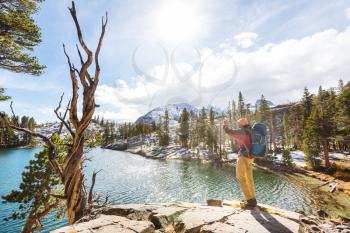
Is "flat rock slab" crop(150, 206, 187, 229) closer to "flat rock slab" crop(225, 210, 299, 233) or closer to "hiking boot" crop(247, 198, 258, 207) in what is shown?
"flat rock slab" crop(225, 210, 299, 233)

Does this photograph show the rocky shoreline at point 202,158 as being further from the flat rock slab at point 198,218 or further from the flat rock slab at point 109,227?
the flat rock slab at point 109,227

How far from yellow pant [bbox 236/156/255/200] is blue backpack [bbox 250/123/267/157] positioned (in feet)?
1.18

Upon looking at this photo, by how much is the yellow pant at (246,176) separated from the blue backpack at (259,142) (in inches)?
14.2

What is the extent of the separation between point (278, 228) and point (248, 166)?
8.18ft

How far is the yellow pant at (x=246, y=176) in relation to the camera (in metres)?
7.95

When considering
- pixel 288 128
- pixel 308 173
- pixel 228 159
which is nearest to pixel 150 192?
pixel 308 173

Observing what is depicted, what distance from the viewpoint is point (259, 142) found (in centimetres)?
798

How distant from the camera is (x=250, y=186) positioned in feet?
26.2

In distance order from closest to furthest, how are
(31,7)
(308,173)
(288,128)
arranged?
(31,7)
(308,173)
(288,128)

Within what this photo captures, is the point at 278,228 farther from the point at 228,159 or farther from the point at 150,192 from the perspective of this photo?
the point at 228,159

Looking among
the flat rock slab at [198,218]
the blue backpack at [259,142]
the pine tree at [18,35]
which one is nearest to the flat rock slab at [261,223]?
the flat rock slab at [198,218]

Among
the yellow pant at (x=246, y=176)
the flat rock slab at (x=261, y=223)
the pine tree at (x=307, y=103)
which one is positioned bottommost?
the flat rock slab at (x=261, y=223)

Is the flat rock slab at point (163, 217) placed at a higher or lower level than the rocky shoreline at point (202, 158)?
higher

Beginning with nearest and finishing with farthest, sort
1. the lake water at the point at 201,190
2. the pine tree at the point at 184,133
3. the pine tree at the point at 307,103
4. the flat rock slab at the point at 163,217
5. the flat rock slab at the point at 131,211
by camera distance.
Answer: the flat rock slab at the point at 163,217, the flat rock slab at the point at 131,211, the lake water at the point at 201,190, the pine tree at the point at 307,103, the pine tree at the point at 184,133
